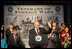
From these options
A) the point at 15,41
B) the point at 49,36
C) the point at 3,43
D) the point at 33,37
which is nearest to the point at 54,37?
the point at 49,36

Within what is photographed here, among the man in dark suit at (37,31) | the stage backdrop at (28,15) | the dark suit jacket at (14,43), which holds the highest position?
the stage backdrop at (28,15)

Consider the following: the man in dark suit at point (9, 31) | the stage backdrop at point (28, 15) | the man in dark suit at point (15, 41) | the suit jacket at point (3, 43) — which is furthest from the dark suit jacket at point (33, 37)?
the suit jacket at point (3, 43)

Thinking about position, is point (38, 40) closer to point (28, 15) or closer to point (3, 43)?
point (28, 15)

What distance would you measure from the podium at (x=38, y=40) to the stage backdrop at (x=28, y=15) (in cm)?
24

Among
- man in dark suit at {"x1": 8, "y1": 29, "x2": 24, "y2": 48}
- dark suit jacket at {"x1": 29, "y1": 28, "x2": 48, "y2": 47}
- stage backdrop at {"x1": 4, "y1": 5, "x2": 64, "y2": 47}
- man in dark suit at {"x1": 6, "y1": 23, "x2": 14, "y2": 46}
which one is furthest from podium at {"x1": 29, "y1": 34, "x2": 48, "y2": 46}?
man in dark suit at {"x1": 6, "y1": 23, "x2": 14, "y2": 46}

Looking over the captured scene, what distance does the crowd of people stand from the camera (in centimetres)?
464

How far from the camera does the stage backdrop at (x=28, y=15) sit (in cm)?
468

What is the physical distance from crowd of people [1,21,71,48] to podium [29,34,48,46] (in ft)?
0.33

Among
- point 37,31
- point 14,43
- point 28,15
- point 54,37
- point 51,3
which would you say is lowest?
point 14,43

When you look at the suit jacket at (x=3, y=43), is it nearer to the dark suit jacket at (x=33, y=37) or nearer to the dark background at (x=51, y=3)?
the dark background at (x=51, y=3)

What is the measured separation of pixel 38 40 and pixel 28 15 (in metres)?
0.91

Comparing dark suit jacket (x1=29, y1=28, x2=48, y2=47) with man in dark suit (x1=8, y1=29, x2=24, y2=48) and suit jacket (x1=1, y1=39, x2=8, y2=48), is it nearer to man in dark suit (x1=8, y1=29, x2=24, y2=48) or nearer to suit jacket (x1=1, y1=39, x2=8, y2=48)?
man in dark suit (x1=8, y1=29, x2=24, y2=48)

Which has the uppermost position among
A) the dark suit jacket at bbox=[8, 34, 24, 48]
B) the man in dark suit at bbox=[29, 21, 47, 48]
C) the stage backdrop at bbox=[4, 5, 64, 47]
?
the stage backdrop at bbox=[4, 5, 64, 47]

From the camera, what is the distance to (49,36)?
4.67m
